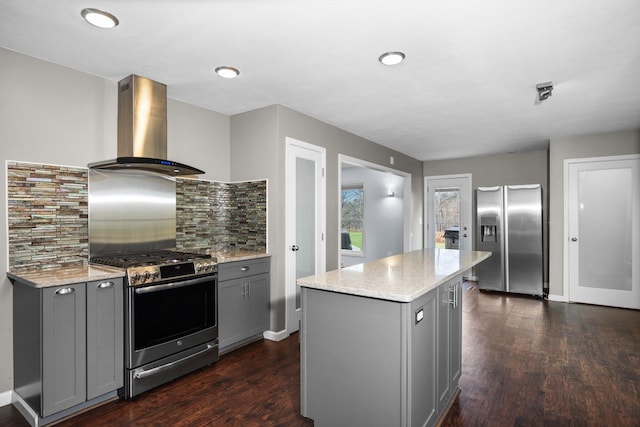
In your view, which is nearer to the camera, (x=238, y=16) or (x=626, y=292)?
(x=238, y=16)

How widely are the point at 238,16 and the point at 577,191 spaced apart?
520cm

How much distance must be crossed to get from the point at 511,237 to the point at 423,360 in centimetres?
476

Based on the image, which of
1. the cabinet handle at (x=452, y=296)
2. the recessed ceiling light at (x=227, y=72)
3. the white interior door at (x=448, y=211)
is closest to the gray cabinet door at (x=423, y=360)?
the cabinet handle at (x=452, y=296)

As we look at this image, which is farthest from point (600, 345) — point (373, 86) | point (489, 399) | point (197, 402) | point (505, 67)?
point (197, 402)

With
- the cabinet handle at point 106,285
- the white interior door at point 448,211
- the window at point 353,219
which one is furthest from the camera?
the window at point 353,219

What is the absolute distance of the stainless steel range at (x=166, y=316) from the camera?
7.98ft

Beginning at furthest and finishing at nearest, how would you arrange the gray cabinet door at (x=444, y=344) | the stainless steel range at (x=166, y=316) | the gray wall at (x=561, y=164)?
the gray wall at (x=561, y=164), the stainless steel range at (x=166, y=316), the gray cabinet door at (x=444, y=344)

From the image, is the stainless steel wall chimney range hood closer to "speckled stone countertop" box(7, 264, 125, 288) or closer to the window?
"speckled stone countertop" box(7, 264, 125, 288)

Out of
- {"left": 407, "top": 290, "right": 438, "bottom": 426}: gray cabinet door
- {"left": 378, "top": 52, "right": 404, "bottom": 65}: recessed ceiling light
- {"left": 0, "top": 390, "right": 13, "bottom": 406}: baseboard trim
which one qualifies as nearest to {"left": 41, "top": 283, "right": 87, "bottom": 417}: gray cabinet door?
{"left": 0, "top": 390, "right": 13, "bottom": 406}: baseboard trim

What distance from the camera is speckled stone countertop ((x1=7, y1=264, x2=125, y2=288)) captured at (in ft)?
6.89

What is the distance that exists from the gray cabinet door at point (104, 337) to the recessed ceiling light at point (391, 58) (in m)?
2.44

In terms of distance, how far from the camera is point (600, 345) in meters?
3.40

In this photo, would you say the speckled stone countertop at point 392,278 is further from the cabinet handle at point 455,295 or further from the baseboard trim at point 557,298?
the baseboard trim at point 557,298

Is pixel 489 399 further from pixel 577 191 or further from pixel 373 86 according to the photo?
pixel 577 191
